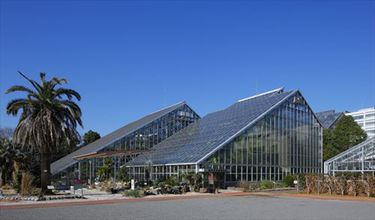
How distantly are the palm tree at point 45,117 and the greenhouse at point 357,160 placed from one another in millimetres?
25895

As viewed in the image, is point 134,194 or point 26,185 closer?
point 26,185

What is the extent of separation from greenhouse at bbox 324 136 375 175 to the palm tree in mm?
25895

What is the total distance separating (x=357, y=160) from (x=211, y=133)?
15.8 meters

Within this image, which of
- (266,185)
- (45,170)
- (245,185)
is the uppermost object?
(45,170)

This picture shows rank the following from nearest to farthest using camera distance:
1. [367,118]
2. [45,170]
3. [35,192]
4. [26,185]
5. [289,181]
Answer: [35,192], [26,185], [45,170], [289,181], [367,118]

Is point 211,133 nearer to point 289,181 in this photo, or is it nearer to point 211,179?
point 289,181

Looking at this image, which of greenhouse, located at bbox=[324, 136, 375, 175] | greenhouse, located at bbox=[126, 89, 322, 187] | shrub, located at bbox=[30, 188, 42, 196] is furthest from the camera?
greenhouse, located at bbox=[126, 89, 322, 187]

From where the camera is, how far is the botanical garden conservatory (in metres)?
45.5

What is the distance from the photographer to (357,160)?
44094 millimetres

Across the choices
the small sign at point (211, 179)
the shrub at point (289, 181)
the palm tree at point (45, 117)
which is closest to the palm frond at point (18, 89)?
the palm tree at point (45, 117)

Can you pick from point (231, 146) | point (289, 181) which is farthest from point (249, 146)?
point (289, 181)

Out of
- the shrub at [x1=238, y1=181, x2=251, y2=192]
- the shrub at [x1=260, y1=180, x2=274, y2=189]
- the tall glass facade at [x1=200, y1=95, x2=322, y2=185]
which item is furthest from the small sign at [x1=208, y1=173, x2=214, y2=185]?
the shrub at [x1=260, y1=180, x2=274, y2=189]

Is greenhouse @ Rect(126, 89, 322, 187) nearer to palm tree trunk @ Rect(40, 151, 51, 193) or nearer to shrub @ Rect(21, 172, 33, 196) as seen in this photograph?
palm tree trunk @ Rect(40, 151, 51, 193)

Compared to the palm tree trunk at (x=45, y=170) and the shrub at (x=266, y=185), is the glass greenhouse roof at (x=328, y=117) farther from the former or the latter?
the palm tree trunk at (x=45, y=170)
